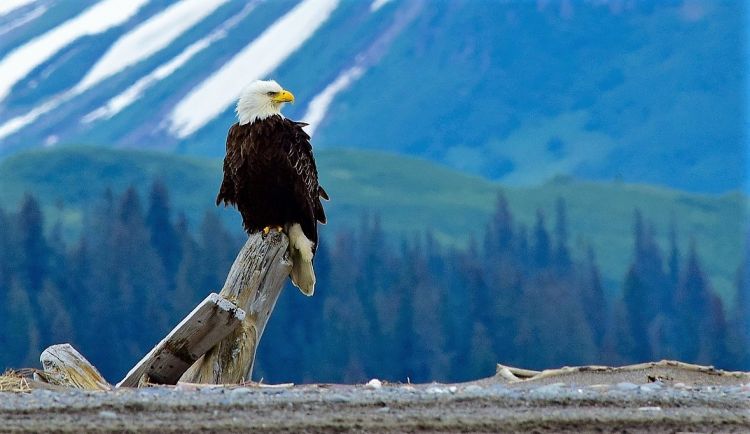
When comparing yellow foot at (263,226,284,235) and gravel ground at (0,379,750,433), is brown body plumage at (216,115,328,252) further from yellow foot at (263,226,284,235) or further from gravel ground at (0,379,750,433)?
gravel ground at (0,379,750,433)

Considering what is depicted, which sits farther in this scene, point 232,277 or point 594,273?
point 594,273

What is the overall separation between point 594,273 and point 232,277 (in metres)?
36.4

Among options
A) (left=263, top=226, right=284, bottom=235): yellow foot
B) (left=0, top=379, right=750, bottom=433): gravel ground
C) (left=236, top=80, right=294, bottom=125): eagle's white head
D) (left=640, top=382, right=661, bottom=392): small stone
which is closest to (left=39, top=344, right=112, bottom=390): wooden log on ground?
(left=0, top=379, right=750, bottom=433): gravel ground

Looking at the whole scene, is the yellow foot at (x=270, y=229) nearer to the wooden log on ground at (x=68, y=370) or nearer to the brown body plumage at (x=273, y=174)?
the brown body plumage at (x=273, y=174)

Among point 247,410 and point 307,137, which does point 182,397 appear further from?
point 307,137

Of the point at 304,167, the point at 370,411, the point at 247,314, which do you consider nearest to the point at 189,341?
the point at 247,314

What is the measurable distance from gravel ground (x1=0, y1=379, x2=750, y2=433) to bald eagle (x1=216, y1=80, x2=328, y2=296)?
3.54m

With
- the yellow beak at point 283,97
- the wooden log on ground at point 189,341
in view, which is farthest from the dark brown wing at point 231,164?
the wooden log on ground at point 189,341

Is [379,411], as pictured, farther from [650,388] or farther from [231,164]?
[231,164]

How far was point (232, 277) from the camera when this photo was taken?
9273mm

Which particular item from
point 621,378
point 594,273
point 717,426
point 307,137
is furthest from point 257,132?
point 594,273

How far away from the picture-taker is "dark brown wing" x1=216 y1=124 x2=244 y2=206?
33.7 feet

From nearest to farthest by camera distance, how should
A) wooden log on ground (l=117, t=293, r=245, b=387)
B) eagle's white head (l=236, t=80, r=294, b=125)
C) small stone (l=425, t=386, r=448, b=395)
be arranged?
small stone (l=425, t=386, r=448, b=395)
wooden log on ground (l=117, t=293, r=245, b=387)
eagle's white head (l=236, t=80, r=294, b=125)

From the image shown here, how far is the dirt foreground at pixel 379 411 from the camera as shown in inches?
226
